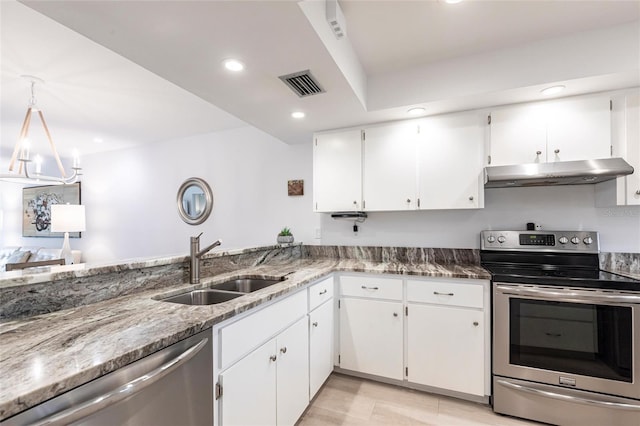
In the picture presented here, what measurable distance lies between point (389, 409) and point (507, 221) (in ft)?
5.82

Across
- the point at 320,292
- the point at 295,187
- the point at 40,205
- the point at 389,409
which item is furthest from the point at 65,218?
the point at 389,409

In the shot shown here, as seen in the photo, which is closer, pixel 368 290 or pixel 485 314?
pixel 485 314

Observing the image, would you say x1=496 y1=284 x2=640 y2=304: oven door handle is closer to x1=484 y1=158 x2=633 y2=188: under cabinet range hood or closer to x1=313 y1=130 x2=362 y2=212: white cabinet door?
x1=484 y1=158 x2=633 y2=188: under cabinet range hood

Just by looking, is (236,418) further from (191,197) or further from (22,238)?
(22,238)

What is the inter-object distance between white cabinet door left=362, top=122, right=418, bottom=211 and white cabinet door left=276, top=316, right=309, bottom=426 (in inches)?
49.1

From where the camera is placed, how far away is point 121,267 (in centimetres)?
145

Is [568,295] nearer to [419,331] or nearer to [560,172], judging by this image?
[560,172]

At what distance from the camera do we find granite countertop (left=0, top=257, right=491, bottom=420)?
672mm

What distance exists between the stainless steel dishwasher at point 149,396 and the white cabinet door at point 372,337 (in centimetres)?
142

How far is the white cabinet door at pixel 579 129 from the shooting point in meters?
1.96

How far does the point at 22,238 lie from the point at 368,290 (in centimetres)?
687

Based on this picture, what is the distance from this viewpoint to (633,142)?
1.92 meters

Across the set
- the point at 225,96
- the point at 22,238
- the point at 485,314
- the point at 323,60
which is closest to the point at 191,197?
the point at 225,96

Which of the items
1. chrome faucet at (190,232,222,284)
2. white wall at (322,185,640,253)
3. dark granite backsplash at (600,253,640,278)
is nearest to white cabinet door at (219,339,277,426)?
chrome faucet at (190,232,222,284)
